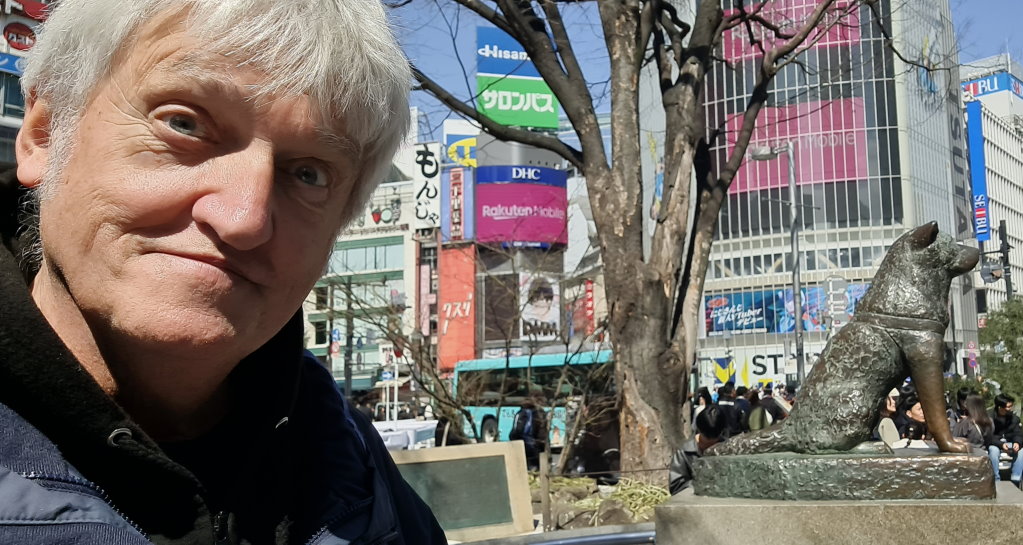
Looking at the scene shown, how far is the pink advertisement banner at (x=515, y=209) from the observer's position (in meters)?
61.2

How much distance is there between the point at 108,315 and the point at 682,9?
983cm

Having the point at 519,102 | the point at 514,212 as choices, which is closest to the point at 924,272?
the point at 514,212

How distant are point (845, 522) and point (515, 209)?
2281 inches

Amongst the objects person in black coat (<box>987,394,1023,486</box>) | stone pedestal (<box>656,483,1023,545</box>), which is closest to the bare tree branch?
stone pedestal (<box>656,483,1023,545</box>)

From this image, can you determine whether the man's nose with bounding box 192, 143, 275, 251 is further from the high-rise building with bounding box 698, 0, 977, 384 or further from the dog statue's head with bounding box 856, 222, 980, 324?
the high-rise building with bounding box 698, 0, 977, 384

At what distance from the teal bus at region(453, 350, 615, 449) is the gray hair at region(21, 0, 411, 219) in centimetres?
1040

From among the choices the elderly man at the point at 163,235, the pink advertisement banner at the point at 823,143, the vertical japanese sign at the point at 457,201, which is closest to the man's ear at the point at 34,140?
the elderly man at the point at 163,235

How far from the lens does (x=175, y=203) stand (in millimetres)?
1087

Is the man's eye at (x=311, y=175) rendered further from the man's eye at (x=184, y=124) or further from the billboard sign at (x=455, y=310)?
the billboard sign at (x=455, y=310)

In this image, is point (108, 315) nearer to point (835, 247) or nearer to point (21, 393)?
point (21, 393)

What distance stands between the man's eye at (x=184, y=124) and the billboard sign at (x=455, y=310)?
6012 centimetres

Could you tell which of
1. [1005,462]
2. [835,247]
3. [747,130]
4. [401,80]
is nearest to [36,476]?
[401,80]

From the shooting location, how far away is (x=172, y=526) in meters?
1.14

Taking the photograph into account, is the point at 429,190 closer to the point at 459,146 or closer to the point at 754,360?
the point at 459,146
